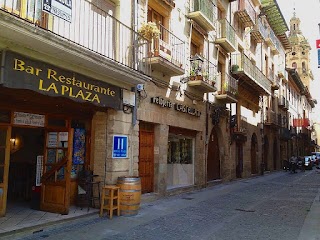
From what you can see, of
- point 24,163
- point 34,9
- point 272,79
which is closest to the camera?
point 34,9

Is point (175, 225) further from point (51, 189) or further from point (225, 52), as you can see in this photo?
point (225, 52)

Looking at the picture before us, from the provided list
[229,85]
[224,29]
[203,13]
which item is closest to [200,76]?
[203,13]

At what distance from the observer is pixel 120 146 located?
8.67 meters

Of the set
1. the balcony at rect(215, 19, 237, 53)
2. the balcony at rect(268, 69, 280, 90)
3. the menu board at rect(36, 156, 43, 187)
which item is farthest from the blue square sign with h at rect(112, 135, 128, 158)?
the balcony at rect(268, 69, 280, 90)

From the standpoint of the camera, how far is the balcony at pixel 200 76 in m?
12.2

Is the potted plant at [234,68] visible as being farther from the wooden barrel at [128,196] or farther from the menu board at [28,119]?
the menu board at [28,119]

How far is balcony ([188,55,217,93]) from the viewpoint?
40.1 feet

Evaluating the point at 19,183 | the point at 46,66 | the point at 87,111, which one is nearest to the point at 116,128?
the point at 87,111

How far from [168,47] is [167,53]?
0.82 feet

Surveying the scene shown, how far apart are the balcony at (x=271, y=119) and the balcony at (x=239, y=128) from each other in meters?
5.60

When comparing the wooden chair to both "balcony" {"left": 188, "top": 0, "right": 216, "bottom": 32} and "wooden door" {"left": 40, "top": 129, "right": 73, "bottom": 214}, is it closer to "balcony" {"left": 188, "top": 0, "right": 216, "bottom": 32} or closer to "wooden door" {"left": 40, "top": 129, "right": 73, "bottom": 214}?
"wooden door" {"left": 40, "top": 129, "right": 73, "bottom": 214}

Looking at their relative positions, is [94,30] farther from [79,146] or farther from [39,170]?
[39,170]

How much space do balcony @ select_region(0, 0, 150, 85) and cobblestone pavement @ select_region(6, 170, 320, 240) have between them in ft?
11.1

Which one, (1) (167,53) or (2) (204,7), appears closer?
(1) (167,53)
